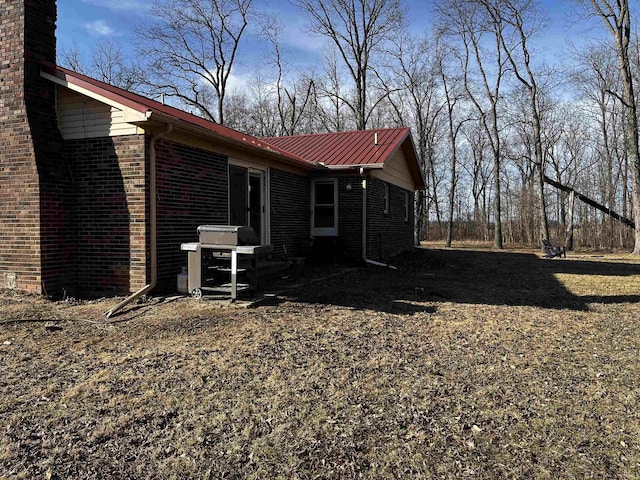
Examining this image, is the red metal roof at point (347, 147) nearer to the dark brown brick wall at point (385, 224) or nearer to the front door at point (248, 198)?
the dark brown brick wall at point (385, 224)

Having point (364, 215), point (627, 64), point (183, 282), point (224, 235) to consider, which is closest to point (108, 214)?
point (183, 282)

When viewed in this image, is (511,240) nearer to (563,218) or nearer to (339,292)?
(563,218)

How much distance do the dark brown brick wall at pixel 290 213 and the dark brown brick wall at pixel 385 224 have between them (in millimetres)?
1817

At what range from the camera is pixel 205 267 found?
22.3 ft

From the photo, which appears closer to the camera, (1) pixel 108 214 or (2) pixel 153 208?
(2) pixel 153 208

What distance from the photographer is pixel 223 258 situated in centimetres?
676

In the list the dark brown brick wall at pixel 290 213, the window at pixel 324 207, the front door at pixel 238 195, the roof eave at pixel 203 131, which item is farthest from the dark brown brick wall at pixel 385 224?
the front door at pixel 238 195

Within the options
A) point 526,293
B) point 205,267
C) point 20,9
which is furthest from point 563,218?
point 20,9

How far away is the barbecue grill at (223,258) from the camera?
6551 millimetres

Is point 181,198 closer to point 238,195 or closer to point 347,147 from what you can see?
point 238,195

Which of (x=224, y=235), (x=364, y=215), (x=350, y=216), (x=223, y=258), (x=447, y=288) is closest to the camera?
(x=224, y=235)

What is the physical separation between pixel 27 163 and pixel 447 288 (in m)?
7.52

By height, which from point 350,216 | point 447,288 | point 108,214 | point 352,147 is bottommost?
point 447,288

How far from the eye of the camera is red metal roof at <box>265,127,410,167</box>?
500 inches
